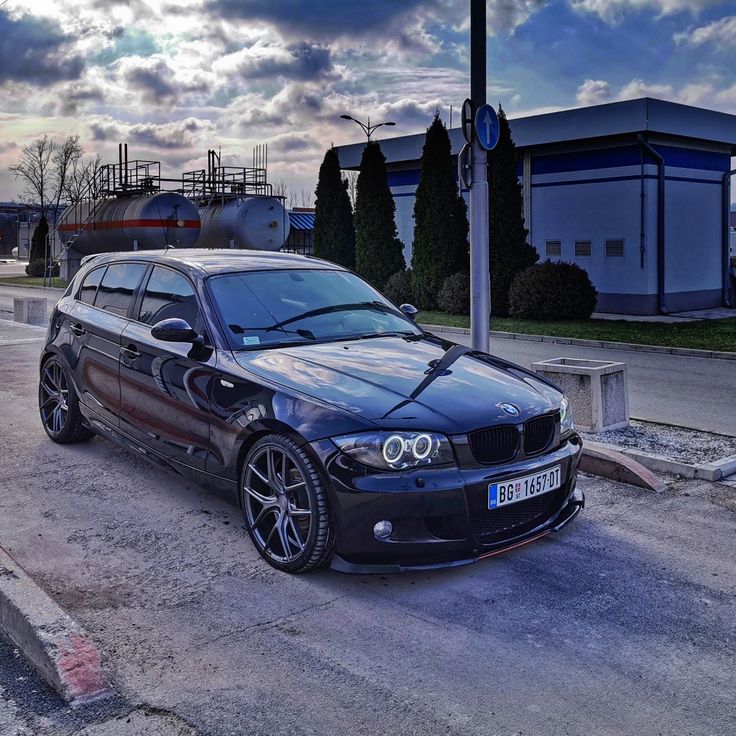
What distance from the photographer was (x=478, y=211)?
9.67 meters

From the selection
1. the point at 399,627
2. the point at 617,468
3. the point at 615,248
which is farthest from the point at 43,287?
the point at 399,627

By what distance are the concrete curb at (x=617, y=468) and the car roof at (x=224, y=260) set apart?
7.57ft

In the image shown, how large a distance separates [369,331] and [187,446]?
4.49 feet

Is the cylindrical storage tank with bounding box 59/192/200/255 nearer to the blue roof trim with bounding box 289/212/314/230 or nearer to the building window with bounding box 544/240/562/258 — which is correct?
the building window with bounding box 544/240/562/258

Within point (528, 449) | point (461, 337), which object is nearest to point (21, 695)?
point (528, 449)

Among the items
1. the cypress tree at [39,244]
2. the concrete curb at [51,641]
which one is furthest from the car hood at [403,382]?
the cypress tree at [39,244]

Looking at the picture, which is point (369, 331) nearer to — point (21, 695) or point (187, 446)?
point (187, 446)

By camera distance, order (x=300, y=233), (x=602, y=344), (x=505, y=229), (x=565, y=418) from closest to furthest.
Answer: (x=565, y=418)
(x=602, y=344)
(x=505, y=229)
(x=300, y=233)

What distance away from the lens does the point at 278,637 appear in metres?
3.99

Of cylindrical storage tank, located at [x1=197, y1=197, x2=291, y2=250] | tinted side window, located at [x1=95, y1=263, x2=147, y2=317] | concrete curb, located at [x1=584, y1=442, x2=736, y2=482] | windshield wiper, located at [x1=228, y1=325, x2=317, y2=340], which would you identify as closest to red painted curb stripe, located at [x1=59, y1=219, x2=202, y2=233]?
cylindrical storage tank, located at [x1=197, y1=197, x2=291, y2=250]

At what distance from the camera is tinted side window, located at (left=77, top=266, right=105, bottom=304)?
23.6 ft

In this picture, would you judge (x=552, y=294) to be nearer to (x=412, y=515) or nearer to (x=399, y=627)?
(x=412, y=515)

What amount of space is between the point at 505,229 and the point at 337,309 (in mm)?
16895

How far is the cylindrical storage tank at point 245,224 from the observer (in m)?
31.3
